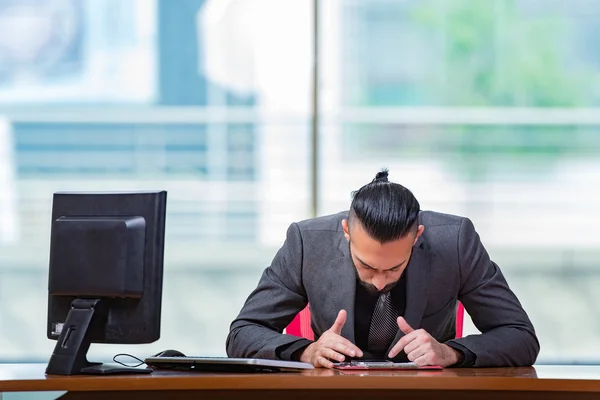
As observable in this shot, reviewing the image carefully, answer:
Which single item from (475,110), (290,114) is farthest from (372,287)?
(475,110)

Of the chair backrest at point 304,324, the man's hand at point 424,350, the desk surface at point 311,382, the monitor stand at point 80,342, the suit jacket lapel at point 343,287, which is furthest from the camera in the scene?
the chair backrest at point 304,324

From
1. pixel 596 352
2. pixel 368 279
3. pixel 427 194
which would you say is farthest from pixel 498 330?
pixel 596 352

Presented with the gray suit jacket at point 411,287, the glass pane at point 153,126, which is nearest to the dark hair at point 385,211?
the gray suit jacket at point 411,287

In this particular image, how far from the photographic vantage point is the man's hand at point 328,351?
7.09 ft

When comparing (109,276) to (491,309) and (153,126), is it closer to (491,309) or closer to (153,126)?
(491,309)

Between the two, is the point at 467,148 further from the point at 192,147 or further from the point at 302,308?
the point at 302,308

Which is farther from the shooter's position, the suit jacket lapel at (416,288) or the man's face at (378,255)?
the suit jacket lapel at (416,288)

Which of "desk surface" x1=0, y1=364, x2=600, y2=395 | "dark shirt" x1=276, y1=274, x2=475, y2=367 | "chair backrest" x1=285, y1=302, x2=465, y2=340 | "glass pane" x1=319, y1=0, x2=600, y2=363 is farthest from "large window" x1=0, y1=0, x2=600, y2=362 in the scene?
"desk surface" x1=0, y1=364, x2=600, y2=395

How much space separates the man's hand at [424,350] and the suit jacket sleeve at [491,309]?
3.4 inches

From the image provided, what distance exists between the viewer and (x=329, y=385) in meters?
1.91

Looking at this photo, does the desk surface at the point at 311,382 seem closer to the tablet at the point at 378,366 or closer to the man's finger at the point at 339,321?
the tablet at the point at 378,366

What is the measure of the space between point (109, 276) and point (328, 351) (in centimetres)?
55

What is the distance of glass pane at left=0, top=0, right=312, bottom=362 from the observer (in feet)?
16.6

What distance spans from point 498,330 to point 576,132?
2962 millimetres
